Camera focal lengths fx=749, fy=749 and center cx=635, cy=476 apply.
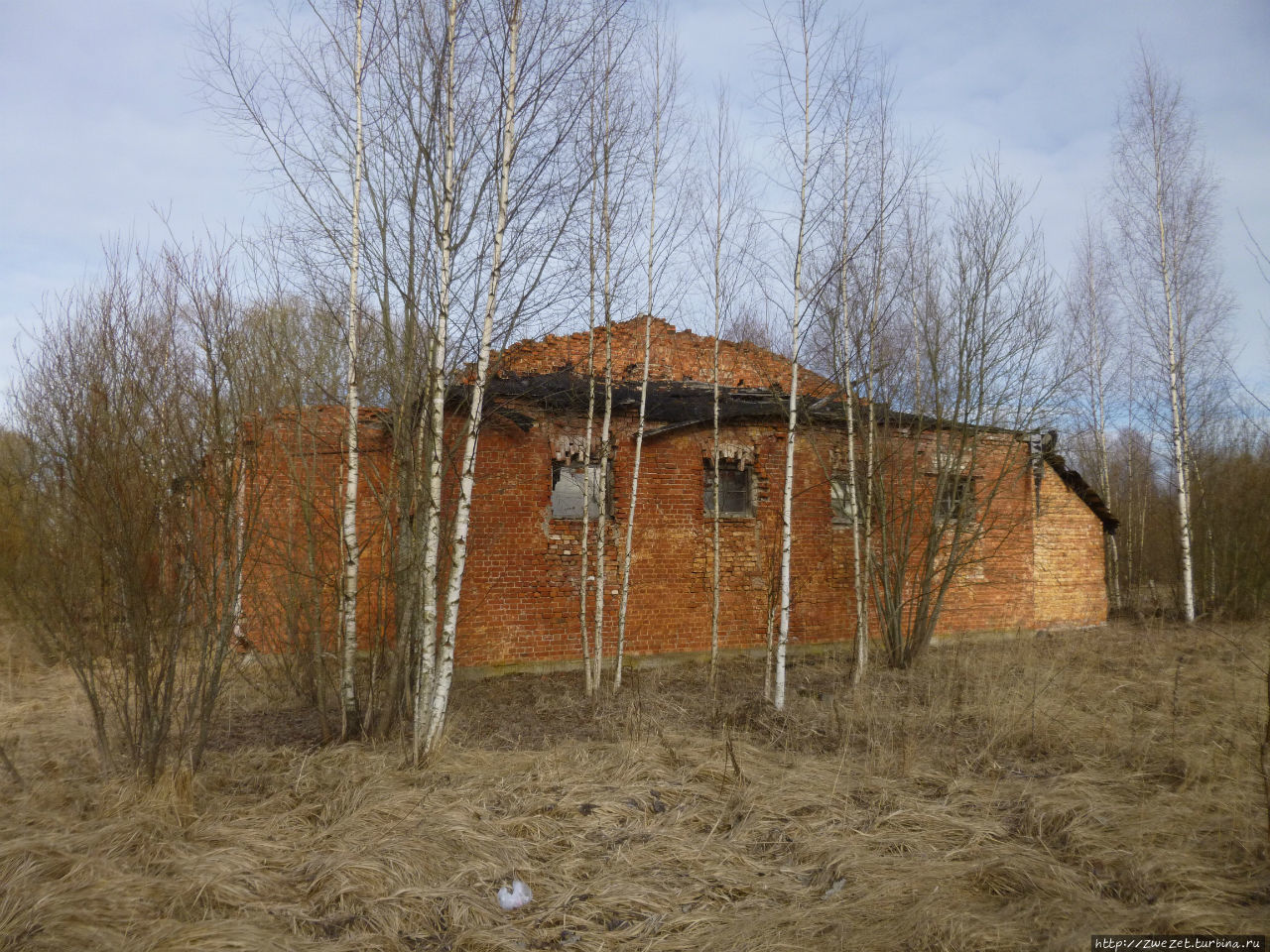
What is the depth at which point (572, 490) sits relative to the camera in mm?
10516

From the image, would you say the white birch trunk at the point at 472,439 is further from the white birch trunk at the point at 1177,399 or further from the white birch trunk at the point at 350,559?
the white birch trunk at the point at 1177,399

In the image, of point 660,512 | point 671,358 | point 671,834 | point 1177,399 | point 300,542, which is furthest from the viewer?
point 1177,399

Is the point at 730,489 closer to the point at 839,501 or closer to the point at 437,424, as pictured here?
the point at 839,501

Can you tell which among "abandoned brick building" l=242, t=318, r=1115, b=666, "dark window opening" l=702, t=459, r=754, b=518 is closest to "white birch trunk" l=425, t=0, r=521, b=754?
"abandoned brick building" l=242, t=318, r=1115, b=666

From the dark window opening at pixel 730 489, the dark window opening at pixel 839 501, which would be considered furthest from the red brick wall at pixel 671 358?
the dark window opening at pixel 730 489

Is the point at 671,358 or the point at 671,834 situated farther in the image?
the point at 671,358

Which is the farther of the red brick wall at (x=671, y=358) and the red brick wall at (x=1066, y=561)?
the red brick wall at (x=1066, y=561)

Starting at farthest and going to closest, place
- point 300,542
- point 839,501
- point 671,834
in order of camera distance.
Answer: point 839,501 < point 300,542 < point 671,834

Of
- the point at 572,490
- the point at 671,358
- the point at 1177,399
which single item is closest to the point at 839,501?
the point at 671,358

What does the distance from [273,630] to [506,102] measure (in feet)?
16.5

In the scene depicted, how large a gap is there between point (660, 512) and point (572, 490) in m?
1.28

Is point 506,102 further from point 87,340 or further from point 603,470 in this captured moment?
point 603,470

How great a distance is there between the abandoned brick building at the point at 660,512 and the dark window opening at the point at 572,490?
26 mm

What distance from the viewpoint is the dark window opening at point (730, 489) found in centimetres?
1113
